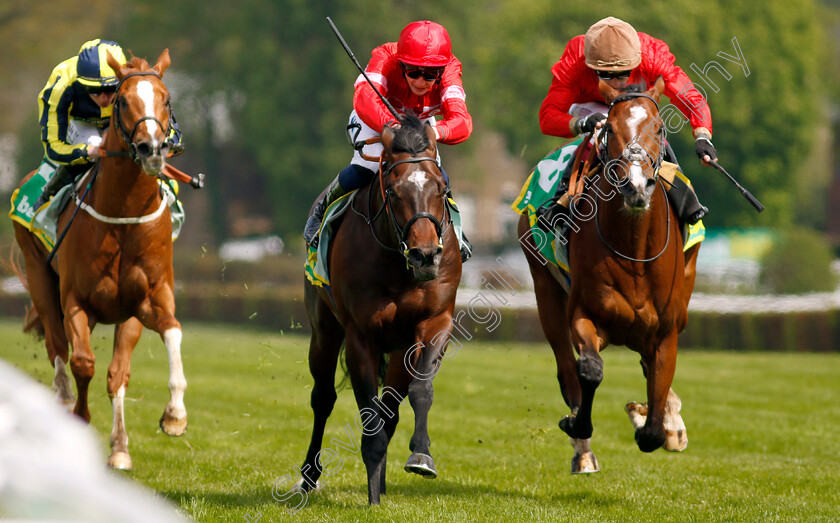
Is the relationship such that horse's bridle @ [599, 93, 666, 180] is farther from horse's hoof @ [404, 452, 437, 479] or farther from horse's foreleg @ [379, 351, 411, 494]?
horse's hoof @ [404, 452, 437, 479]

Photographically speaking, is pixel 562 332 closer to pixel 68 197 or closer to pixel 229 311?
pixel 68 197

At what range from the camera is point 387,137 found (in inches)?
200

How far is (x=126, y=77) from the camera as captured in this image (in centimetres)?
582

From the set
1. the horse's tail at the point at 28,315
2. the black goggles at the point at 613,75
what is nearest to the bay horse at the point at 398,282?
the black goggles at the point at 613,75

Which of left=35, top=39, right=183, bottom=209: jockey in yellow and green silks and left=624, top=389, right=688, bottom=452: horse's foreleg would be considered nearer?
left=624, top=389, right=688, bottom=452: horse's foreleg

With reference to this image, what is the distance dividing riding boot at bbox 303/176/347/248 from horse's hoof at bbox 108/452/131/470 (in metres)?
1.70

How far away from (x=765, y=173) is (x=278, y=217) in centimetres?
1601

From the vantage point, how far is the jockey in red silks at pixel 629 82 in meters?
5.52

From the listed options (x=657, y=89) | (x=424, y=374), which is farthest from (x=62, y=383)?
(x=657, y=89)

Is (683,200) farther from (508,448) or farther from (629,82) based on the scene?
(508,448)

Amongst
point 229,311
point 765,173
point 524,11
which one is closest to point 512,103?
point 524,11

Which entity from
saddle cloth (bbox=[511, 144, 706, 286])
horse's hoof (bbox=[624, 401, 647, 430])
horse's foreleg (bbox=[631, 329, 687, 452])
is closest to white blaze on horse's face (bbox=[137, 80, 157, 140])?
saddle cloth (bbox=[511, 144, 706, 286])

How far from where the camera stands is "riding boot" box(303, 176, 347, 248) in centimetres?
577

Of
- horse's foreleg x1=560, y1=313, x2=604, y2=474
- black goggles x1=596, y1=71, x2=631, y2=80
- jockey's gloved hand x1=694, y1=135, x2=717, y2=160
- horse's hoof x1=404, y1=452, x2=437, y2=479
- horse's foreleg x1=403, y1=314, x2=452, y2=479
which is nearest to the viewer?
horse's hoof x1=404, y1=452, x2=437, y2=479
